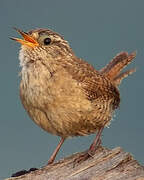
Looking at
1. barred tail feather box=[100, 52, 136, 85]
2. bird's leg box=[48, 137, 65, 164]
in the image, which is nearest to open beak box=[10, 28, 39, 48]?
bird's leg box=[48, 137, 65, 164]

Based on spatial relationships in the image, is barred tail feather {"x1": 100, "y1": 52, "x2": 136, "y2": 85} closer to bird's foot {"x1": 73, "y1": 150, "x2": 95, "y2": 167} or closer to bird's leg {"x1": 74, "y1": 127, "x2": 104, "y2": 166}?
bird's leg {"x1": 74, "y1": 127, "x2": 104, "y2": 166}

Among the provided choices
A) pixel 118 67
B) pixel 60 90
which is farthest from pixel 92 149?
pixel 118 67

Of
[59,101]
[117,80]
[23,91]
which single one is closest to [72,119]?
[59,101]

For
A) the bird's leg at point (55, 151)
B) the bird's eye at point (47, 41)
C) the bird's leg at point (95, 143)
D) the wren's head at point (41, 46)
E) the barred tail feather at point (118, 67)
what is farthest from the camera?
the barred tail feather at point (118, 67)

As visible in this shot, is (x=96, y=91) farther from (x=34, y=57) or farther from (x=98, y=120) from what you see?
(x=34, y=57)

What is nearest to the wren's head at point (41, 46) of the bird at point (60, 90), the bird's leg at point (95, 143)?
the bird at point (60, 90)

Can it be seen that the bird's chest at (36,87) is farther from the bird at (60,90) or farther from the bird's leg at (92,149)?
the bird's leg at (92,149)
